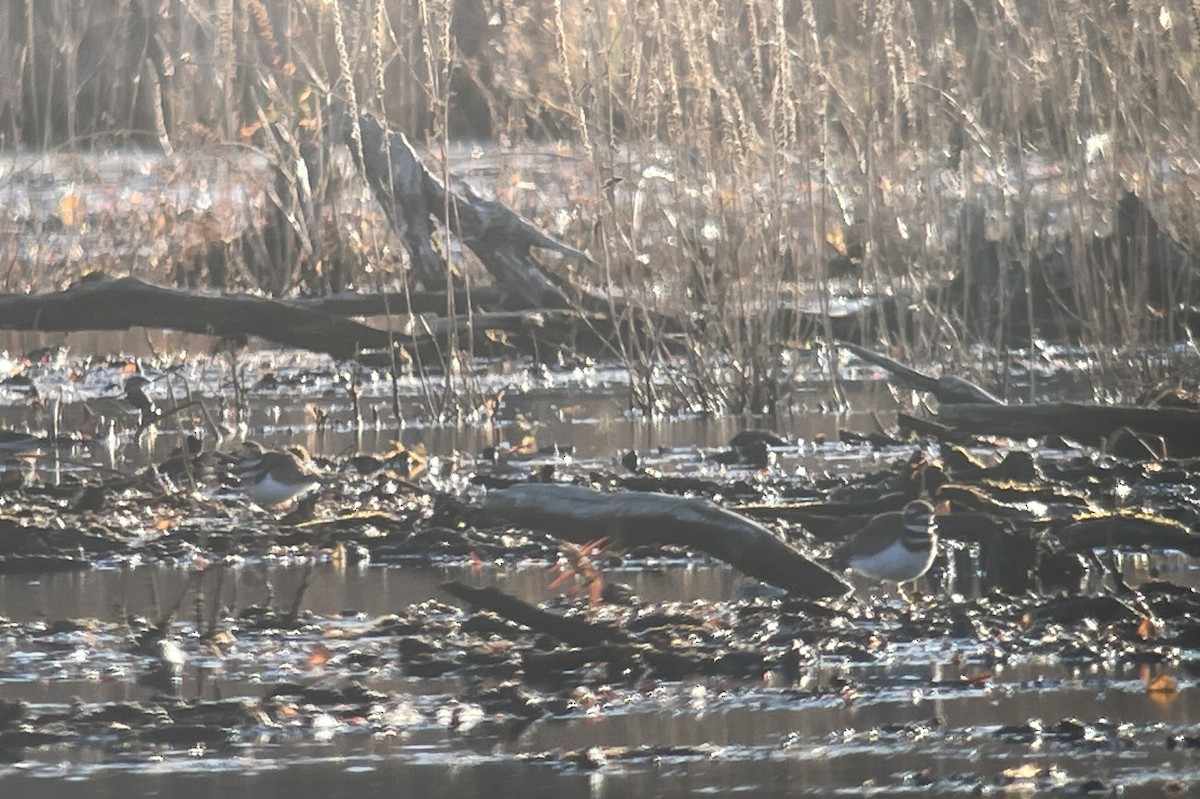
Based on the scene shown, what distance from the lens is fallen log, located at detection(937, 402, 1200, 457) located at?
6.35m

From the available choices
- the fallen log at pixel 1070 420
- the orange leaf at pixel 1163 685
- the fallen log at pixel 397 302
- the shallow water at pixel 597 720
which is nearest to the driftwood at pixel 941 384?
the fallen log at pixel 1070 420

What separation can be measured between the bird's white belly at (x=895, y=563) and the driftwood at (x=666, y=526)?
0.21 meters

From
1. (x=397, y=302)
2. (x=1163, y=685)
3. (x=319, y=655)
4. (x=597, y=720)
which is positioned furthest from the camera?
(x=397, y=302)

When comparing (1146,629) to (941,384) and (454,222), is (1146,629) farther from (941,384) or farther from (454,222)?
(454,222)

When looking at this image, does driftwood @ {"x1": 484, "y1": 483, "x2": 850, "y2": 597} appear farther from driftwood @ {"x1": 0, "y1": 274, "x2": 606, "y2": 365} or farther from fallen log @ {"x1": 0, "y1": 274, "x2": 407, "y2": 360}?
fallen log @ {"x1": 0, "y1": 274, "x2": 407, "y2": 360}

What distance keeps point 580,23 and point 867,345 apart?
2215 millimetres

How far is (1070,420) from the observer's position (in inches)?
249

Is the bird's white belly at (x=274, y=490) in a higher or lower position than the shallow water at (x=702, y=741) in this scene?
higher

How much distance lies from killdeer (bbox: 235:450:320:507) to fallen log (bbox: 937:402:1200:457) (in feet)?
5.71

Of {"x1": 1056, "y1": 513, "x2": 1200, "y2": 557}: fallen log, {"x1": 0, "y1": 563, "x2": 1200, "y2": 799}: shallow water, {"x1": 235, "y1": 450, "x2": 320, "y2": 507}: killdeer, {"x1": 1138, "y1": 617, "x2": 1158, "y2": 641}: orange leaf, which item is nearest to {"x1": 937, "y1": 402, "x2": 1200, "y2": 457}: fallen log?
{"x1": 1056, "y1": 513, "x2": 1200, "y2": 557}: fallen log

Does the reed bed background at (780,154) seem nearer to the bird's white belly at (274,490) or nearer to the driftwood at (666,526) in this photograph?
the bird's white belly at (274,490)

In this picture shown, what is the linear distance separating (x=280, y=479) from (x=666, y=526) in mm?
1701

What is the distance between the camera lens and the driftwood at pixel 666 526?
181 inches

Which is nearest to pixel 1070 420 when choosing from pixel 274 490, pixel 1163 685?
pixel 274 490
